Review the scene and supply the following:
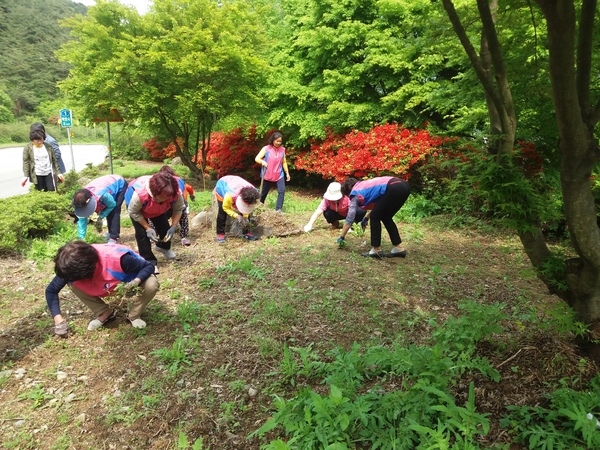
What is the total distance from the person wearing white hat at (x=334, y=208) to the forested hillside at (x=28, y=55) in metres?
51.1

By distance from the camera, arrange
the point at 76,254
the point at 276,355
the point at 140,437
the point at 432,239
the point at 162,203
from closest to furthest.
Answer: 1. the point at 140,437
2. the point at 76,254
3. the point at 276,355
4. the point at 162,203
5. the point at 432,239

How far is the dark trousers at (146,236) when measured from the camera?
4430 millimetres

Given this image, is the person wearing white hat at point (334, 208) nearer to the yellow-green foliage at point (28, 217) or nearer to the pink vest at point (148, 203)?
the pink vest at point (148, 203)

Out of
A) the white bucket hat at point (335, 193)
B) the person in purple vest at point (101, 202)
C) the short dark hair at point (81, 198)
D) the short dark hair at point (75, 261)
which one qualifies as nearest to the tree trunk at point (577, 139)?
the short dark hair at point (75, 261)

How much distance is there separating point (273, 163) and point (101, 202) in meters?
3.10

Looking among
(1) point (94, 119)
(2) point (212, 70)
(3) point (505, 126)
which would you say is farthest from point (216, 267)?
(1) point (94, 119)

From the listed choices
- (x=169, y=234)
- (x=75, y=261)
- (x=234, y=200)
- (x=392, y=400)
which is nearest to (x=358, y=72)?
(x=234, y=200)

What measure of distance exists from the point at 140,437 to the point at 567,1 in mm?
3138

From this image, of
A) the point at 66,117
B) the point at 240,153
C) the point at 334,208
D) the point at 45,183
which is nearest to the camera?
the point at 334,208

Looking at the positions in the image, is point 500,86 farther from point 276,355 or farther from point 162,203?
point 162,203

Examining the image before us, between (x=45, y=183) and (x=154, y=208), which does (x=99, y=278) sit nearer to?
(x=154, y=208)

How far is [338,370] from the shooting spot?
8.30 ft

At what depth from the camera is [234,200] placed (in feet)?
17.3

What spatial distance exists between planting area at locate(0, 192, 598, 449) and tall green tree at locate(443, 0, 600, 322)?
23cm
